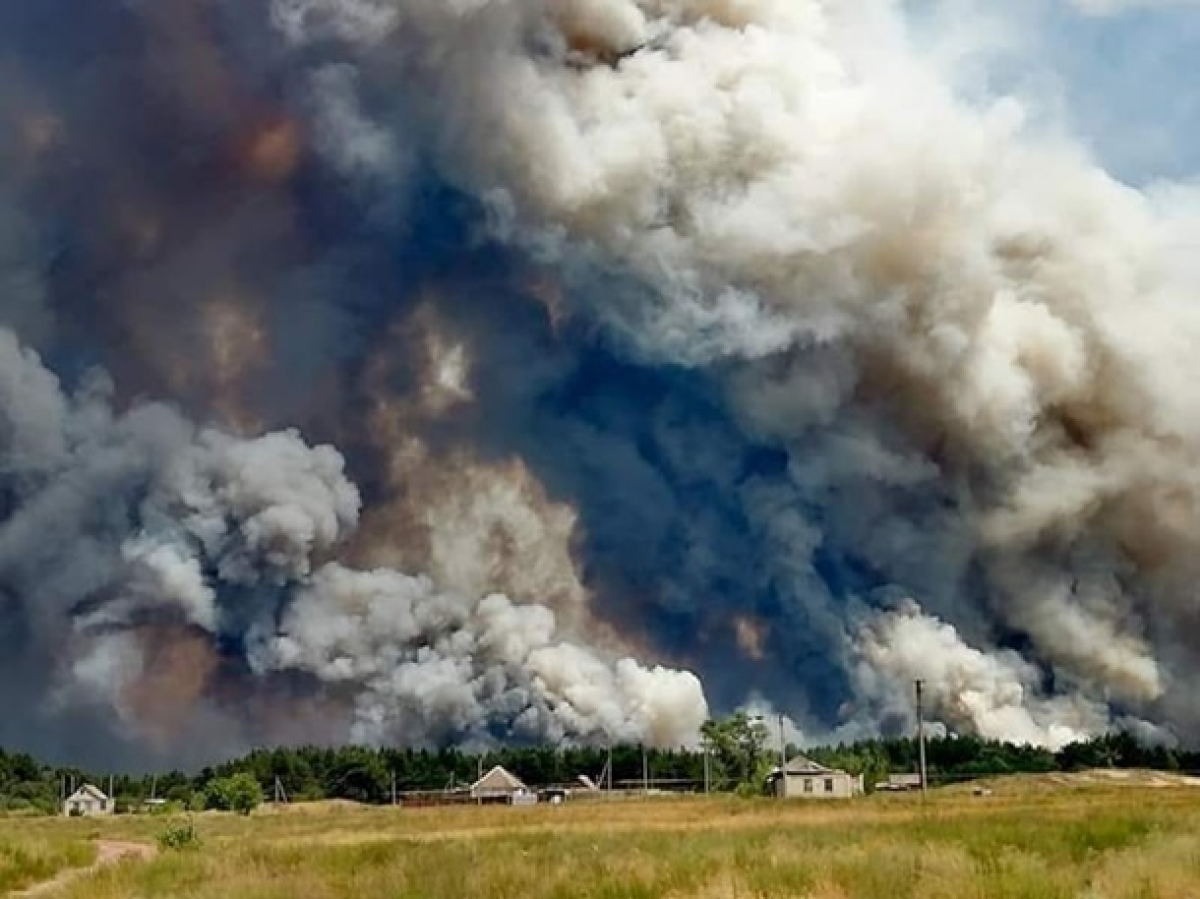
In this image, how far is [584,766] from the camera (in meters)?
135

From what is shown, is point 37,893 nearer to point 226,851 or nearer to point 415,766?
point 226,851

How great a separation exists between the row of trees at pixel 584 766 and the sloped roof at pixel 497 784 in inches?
423

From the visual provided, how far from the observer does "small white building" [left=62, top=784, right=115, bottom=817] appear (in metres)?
111

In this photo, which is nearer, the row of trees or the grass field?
the grass field

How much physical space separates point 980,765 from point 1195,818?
9147 centimetres

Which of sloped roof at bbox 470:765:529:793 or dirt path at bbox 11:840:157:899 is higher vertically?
sloped roof at bbox 470:765:529:793

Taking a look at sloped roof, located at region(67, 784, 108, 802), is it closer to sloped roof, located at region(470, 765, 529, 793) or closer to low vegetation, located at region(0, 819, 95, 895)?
sloped roof, located at region(470, 765, 529, 793)

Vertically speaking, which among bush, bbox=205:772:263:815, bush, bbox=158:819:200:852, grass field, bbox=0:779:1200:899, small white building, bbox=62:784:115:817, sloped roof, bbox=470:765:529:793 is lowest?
Result: grass field, bbox=0:779:1200:899

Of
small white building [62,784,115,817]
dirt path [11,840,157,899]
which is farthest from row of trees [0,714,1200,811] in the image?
dirt path [11,840,157,899]

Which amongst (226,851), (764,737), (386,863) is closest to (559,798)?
(764,737)

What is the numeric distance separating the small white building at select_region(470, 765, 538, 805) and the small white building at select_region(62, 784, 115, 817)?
90.6 ft

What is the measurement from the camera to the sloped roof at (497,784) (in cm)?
11312

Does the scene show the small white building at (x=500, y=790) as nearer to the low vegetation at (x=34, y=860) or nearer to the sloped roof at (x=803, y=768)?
the sloped roof at (x=803, y=768)

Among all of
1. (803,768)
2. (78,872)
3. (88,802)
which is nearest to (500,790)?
(803,768)
